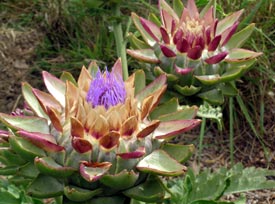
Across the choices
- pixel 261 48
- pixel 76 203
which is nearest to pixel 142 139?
pixel 76 203

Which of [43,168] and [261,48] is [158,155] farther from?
[261,48]

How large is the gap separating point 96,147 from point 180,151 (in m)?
0.14

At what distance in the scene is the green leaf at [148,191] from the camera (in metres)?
0.96

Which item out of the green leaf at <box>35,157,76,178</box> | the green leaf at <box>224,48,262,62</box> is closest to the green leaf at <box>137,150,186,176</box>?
the green leaf at <box>35,157,76,178</box>

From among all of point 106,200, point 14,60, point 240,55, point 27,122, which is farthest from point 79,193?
point 14,60

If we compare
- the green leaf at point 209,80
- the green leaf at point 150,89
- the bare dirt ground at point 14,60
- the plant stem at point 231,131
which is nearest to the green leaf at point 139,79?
the green leaf at point 150,89

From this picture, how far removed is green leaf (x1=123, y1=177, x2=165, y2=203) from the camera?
3.16 feet

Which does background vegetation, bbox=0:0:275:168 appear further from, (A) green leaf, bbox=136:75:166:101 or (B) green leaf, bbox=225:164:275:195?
(A) green leaf, bbox=136:75:166:101

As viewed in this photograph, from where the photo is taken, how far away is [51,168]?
944 mm

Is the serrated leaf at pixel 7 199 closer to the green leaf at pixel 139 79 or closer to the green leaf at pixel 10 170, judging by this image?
the green leaf at pixel 10 170

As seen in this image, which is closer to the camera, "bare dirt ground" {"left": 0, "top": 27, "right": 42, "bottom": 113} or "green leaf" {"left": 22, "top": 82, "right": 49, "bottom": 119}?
"green leaf" {"left": 22, "top": 82, "right": 49, "bottom": 119}

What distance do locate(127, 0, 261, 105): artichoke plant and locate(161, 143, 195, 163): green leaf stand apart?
221 mm

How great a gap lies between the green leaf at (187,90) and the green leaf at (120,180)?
310mm

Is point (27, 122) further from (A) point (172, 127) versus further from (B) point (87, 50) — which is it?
(B) point (87, 50)
